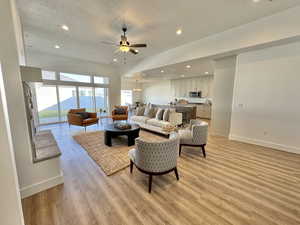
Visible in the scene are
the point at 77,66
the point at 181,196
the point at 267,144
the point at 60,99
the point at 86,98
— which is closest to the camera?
the point at 181,196

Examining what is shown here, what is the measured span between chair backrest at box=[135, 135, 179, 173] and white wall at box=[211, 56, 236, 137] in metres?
3.45

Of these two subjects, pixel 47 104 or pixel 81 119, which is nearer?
pixel 81 119

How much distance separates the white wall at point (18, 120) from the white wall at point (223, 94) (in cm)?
500

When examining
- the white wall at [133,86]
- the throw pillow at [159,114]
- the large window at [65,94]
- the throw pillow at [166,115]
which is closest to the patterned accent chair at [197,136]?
the throw pillow at [166,115]

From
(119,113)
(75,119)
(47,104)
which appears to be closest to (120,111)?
(119,113)

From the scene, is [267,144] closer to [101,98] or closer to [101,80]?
[101,98]

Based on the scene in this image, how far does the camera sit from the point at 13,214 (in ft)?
2.55

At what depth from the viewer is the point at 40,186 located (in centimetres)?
197

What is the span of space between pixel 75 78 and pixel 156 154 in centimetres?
738

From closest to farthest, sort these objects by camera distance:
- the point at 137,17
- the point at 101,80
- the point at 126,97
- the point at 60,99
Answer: the point at 137,17 < the point at 60,99 < the point at 101,80 < the point at 126,97

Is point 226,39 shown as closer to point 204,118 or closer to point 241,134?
point 241,134

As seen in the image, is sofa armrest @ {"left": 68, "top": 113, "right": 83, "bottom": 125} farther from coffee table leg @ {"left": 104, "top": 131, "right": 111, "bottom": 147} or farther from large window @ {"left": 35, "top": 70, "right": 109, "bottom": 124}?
large window @ {"left": 35, "top": 70, "right": 109, "bottom": 124}

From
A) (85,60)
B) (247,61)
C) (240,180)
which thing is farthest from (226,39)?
(85,60)

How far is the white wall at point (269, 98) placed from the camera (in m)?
3.26
